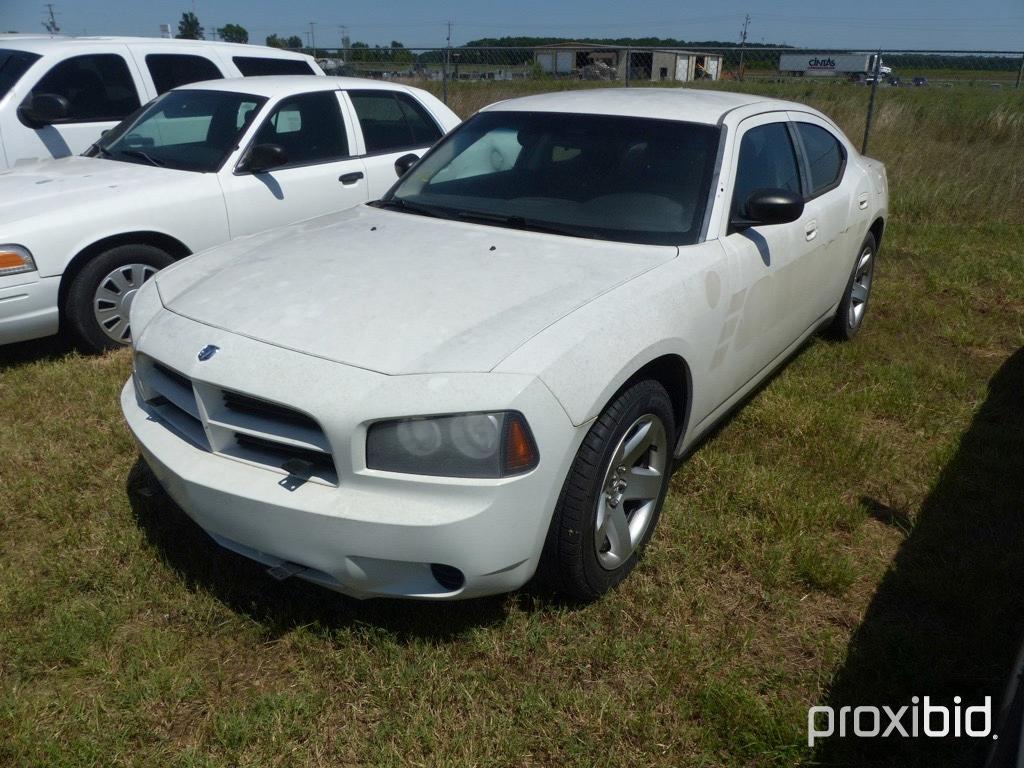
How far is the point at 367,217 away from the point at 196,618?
72.1 inches

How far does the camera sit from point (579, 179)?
3.43m

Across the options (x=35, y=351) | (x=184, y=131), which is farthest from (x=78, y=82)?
(x=35, y=351)

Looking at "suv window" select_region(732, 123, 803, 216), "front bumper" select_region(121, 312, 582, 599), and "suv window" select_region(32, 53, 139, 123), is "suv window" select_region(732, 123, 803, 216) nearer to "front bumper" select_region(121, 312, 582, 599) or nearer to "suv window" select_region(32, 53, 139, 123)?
"front bumper" select_region(121, 312, 582, 599)

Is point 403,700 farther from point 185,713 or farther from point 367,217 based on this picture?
point 367,217

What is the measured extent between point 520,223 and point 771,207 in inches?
39.1

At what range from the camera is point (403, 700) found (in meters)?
2.41

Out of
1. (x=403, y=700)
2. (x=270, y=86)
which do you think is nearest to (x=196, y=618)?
(x=403, y=700)

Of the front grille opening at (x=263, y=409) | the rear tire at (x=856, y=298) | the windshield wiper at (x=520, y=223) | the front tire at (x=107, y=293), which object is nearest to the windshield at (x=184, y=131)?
the front tire at (x=107, y=293)

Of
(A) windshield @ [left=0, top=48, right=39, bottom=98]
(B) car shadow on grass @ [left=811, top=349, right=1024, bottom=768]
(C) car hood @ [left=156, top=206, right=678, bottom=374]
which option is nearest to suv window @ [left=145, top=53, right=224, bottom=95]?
(A) windshield @ [left=0, top=48, right=39, bottom=98]

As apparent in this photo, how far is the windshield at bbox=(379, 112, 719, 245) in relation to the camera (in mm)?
3215

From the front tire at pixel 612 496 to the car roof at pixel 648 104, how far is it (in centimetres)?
140

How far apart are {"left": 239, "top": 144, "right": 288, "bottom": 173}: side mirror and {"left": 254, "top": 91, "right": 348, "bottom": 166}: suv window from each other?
20cm

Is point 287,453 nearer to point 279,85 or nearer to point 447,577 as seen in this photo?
point 447,577

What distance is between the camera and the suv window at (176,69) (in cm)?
696
